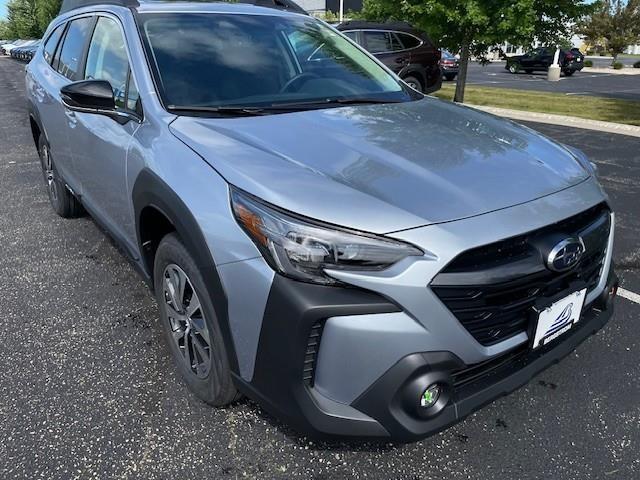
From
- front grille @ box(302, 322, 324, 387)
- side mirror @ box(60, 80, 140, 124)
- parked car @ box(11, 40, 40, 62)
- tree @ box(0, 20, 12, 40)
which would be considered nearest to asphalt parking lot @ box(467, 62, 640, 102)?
side mirror @ box(60, 80, 140, 124)

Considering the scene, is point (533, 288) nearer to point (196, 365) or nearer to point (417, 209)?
point (417, 209)

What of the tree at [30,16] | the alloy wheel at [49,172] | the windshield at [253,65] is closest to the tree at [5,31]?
the tree at [30,16]

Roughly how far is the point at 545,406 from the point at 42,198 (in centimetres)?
500

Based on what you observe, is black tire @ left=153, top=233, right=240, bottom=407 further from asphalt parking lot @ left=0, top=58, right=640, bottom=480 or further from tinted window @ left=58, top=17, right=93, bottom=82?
tinted window @ left=58, top=17, right=93, bottom=82

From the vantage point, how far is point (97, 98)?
8.34 ft

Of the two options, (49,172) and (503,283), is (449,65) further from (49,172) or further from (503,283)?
(503,283)

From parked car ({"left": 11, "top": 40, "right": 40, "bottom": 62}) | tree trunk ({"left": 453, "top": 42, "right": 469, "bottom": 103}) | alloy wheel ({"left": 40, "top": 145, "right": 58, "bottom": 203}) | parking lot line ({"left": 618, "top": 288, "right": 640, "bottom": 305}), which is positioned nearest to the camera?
parking lot line ({"left": 618, "top": 288, "right": 640, "bottom": 305})

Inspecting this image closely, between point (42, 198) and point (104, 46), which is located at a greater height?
point (104, 46)

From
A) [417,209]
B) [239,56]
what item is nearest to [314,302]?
[417,209]

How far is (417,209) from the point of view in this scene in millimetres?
1756

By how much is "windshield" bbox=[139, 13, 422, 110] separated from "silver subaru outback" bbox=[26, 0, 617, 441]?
2cm

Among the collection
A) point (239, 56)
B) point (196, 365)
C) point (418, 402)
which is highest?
point (239, 56)

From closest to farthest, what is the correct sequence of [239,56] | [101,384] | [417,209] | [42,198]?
[417,209] → [101,384] → [239,56] → [42,198]

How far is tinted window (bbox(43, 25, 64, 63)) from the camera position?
425cm
